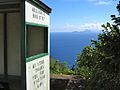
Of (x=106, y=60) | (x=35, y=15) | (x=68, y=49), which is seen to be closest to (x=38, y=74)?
(x=35, y=15)

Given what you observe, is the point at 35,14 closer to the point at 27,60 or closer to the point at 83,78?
the point at 27,60

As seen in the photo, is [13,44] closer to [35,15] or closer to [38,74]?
[38,74]

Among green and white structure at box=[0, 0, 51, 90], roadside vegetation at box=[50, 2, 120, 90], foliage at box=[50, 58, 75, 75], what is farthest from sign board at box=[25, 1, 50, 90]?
foliage at box=[50, 58, 75, 75]

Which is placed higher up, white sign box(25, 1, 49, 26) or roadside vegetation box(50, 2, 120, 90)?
white sign box(25, 1, 49, 26)

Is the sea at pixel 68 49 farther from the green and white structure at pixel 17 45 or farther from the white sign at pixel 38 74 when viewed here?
the white sign at pixel 38 74

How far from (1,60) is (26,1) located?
282cm

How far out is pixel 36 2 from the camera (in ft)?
20.5

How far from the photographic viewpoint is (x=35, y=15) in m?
6.23

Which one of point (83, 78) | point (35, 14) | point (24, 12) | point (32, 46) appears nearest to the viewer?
point (24, 12)

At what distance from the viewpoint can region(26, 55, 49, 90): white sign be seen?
578cm

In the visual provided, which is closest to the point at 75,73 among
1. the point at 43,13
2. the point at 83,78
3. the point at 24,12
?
the point at 83,78

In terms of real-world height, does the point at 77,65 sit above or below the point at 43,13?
below

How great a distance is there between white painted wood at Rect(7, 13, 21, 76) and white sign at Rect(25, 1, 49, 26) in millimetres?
861

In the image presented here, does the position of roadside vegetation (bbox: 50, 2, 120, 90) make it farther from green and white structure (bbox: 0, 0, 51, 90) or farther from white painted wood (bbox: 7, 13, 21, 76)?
white painted wood (bbox: 7, 13, 21, 76)
